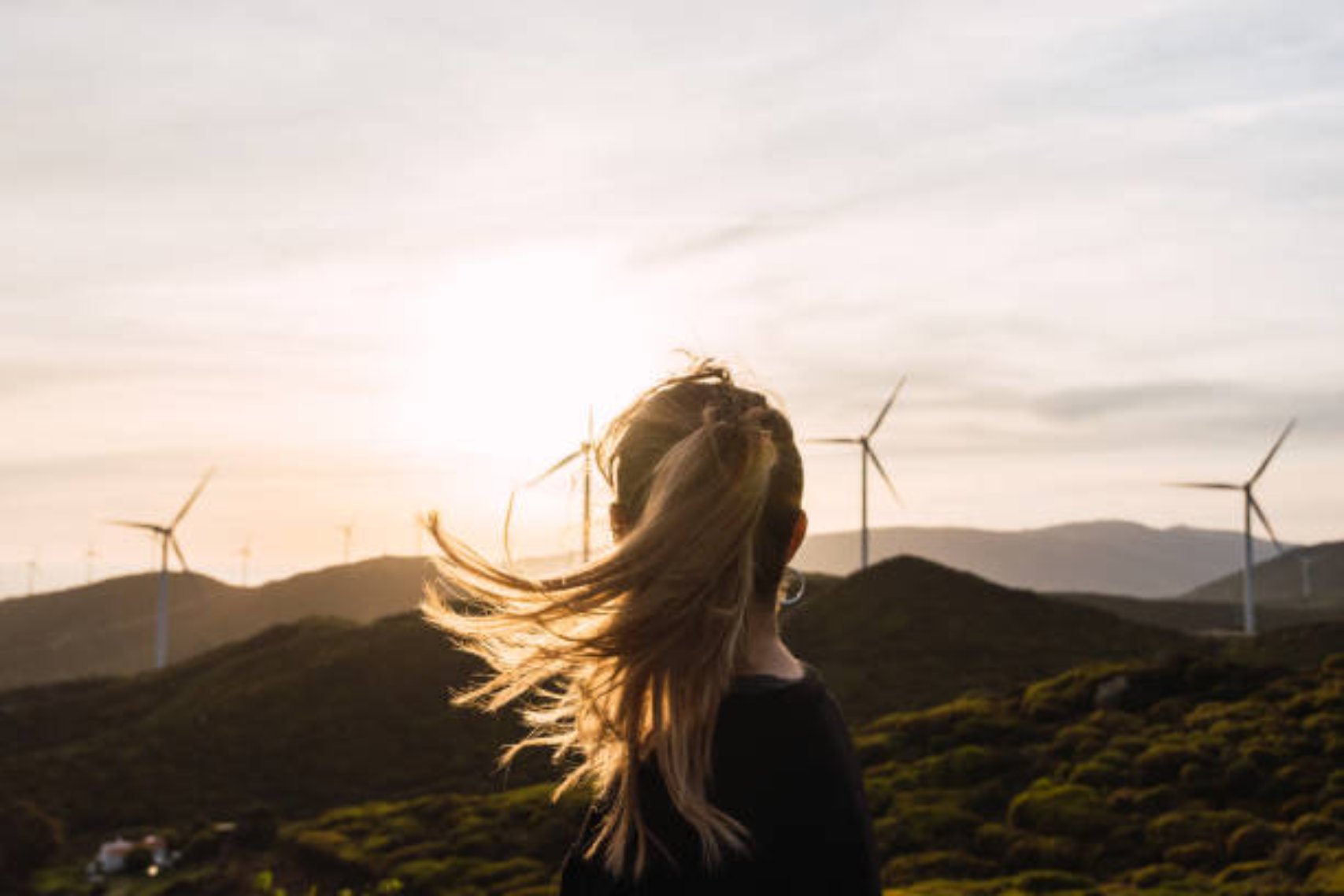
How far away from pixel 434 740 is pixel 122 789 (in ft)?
57.9

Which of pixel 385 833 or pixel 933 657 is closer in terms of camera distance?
pixel 385 833

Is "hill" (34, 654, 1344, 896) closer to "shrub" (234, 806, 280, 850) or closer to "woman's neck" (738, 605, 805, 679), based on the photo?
"shrub" (234, 806, 280, 850)

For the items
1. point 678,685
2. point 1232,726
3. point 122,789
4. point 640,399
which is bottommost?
point 122,789

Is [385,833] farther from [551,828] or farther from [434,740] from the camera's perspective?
[434,740]

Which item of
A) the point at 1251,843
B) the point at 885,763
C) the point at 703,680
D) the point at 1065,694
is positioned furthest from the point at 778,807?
the point at 1065,694

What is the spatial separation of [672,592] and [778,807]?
0.72 meters

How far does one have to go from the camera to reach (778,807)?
377 cm

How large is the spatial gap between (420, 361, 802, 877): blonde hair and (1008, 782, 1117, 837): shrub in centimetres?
3757

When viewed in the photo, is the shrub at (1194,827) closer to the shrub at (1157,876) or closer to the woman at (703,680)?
the shrub at (1157,876)

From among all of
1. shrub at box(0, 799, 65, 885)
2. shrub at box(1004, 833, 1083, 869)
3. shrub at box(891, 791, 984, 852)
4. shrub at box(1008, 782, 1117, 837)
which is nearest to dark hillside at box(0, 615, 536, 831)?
shrub at box(0, 799, 65, 885)

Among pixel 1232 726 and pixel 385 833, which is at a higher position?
pixel 1232 726

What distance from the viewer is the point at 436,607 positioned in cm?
504

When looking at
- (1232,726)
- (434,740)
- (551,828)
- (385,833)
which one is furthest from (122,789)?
(1232,726)

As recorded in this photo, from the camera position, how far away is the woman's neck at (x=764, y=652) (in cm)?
392
